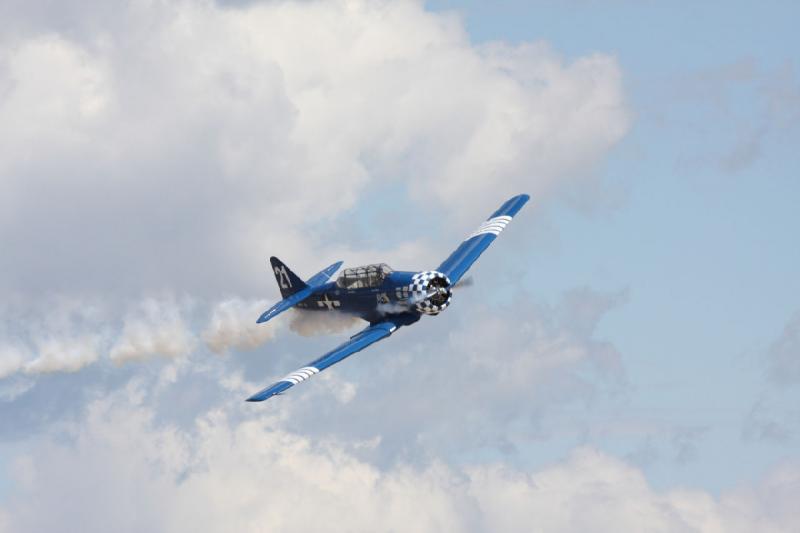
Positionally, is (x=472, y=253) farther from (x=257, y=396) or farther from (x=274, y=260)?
(x=257, y=396)

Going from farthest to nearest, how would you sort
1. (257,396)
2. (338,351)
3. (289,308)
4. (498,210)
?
(498,210), (289,308), (338,351), (257,396)

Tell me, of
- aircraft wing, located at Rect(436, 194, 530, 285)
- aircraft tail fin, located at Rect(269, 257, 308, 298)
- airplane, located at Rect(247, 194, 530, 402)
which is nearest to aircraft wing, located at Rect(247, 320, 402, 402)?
airplane, located at Rect(247, 194, 530, 402)

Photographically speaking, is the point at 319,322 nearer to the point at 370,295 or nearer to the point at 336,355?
the point at 370,295

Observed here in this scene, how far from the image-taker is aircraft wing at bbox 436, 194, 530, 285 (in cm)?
7188

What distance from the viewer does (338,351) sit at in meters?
65.9

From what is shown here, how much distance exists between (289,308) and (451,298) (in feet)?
28.4

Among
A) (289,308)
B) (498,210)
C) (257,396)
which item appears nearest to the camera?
(257,396)

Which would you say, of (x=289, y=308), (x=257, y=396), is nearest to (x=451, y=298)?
(x=289, y=308)

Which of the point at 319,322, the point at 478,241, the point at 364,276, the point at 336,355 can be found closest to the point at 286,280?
the point at 319,322

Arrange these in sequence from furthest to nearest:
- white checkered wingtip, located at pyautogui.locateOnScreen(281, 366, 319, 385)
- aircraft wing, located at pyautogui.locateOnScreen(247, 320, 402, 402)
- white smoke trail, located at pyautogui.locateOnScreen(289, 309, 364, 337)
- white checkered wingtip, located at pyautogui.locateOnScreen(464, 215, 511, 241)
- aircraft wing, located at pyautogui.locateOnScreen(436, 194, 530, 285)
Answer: white checkered wingtip, located at pyautogui.locateOnScreen(464, 215, 511, 241) < aircraft wing, located at pyautogui.locateOnScreen(436, 194, 530, 285) < white smoke trail, located at pyautogui.locateOnScreen(289, 309, 364, 337) < white checkered wingtip, located at pyautogui.locateOnScreen(281, 366, 319, 385) < aircraft wing, located at pyautogui.locateOnScreen(247, 320, 402, 402)

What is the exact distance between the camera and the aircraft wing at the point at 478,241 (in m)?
71.9

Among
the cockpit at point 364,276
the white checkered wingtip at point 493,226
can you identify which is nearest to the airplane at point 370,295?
the cockpit at point 364,276

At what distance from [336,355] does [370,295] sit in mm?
A: 4541

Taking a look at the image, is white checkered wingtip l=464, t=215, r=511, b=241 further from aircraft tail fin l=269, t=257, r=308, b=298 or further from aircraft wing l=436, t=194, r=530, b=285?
aircraft tail fin l=269, t=257, r=308, b=298
